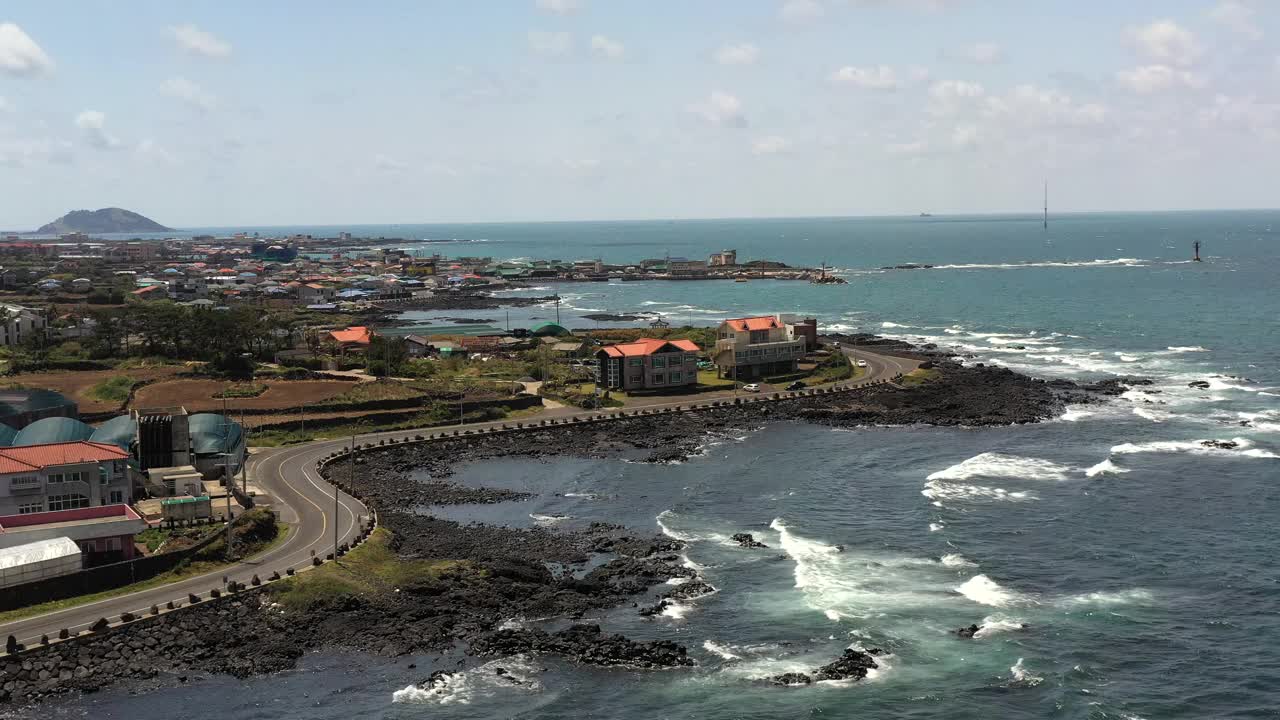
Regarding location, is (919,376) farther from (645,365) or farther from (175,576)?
(175,576)

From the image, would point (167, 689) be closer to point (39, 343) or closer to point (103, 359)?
point (103, 359)

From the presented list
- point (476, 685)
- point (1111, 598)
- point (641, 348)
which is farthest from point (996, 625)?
point (641, 348)

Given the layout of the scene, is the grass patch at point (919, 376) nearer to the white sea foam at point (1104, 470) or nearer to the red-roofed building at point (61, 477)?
the white sea foam at point (1104, 470)

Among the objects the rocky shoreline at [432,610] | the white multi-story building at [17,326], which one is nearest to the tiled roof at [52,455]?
the rocky shoreline at [432,610]

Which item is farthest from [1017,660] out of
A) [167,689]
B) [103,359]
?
[103,359]

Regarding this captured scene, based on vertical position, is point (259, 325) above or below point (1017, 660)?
above

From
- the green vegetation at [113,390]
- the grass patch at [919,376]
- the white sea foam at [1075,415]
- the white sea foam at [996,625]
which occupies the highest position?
the green vegetation at [113,390]
